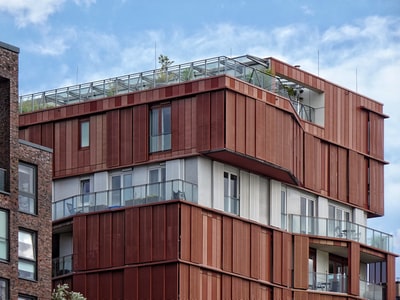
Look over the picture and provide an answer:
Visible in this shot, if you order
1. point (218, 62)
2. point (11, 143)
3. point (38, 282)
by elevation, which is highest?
point (218, 62)

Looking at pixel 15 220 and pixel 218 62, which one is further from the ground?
pixel 218 62

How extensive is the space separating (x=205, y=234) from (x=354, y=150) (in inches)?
665

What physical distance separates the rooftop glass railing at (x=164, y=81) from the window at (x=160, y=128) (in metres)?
1.40

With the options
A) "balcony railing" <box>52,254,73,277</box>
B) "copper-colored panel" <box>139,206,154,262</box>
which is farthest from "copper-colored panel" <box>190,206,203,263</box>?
"balcony railing" <box>52,254,73,277</box>

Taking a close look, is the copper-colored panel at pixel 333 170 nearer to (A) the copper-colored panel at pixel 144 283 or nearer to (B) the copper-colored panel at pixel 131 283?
(A) the copper-colored panel at pixel 144 283

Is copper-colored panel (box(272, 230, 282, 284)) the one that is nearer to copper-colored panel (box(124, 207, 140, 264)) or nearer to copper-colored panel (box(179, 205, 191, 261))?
copper-colored panel (box(179, 205, 191, 261))

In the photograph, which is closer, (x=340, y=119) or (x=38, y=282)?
(x=38, y=282)

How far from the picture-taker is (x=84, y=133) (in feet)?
314

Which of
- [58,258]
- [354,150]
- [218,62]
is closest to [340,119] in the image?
[354,150]

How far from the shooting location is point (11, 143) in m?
77.5

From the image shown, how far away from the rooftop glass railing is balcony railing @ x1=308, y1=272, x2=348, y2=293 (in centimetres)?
983

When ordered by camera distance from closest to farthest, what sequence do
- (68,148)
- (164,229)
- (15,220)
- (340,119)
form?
1. (15,220)
2. (164,229)
3. (68,148)
4. (340,119)

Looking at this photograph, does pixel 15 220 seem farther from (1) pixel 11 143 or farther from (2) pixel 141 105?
(2) pixel 141 105

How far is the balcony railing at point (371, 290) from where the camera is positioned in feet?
329
